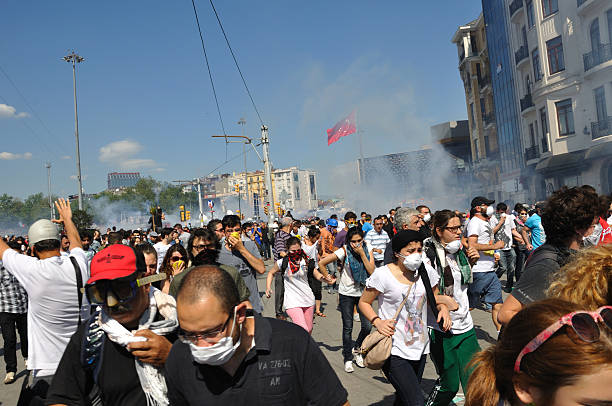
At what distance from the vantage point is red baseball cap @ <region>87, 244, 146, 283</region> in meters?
2.37

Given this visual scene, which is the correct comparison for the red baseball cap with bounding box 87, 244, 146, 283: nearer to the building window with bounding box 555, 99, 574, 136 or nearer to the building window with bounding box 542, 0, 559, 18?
the building window with bounding box 555, 99, 574, 136

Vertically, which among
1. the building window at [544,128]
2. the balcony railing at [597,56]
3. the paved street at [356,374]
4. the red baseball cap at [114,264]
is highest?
the balcony railing at [597,56]

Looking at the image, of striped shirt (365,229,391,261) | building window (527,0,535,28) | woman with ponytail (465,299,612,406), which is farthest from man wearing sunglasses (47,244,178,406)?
building window (527,0,535,28)

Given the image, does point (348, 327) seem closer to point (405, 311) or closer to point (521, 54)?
point (405, 311)

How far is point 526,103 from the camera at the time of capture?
31656 mm

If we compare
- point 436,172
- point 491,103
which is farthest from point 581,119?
point 436,172

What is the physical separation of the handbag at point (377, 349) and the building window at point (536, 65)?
2923cm

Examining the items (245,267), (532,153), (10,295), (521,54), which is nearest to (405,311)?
(245,267)

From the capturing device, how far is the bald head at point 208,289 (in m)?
1.96

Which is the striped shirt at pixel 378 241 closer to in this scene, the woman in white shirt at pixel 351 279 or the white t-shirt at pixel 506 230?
the white t-shirt at pixel 506 230

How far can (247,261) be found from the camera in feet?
17.3

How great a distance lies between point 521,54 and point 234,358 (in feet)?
111

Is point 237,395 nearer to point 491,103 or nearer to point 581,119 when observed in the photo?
point 581,119

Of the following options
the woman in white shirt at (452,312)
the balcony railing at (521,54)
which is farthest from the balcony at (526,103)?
the woman in white shirt at (452,312)
